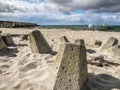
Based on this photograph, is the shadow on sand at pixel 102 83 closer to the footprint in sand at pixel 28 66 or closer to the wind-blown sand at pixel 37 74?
the wind-blown sand at pixel 37 74

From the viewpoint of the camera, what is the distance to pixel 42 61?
16.8 feet

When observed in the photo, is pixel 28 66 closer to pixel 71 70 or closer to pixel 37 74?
pixel 37 74

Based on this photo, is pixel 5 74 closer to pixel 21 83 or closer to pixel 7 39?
pixel 21 83

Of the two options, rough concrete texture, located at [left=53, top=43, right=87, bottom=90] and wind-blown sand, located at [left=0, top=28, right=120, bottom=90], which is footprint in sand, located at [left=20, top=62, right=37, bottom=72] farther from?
rough concrete texture, located at [left=53, top=43, right=87, bottom=90]

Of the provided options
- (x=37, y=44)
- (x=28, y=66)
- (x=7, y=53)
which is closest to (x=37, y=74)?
(x=28, y=66)

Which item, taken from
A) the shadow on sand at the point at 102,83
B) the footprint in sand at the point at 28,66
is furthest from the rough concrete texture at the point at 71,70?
the footprint in sand at the point at 28,66

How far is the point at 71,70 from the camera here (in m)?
3.48

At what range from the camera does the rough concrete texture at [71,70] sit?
11.3 ft

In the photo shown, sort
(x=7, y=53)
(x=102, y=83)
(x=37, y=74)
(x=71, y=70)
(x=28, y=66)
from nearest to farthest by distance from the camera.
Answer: (x=71, y=70) < (x=102, y=83) < (x=37, y=74) < (x=28, y=66) < (x=7, y=53)

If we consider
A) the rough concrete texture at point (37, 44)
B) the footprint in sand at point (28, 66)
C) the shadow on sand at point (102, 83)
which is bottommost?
the shadow on sand at point (102, 83)

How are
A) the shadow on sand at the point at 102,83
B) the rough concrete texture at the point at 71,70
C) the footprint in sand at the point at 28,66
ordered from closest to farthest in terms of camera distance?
the rough concrete texture at the point at 71,70
the shadow on sand at the point at 102,83
the footprint in sand at the point at 28,66

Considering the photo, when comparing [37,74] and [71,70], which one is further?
[37,74]

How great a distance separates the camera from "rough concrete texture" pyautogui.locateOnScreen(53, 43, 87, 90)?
11.3 feet

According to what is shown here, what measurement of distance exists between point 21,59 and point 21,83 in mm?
1550
